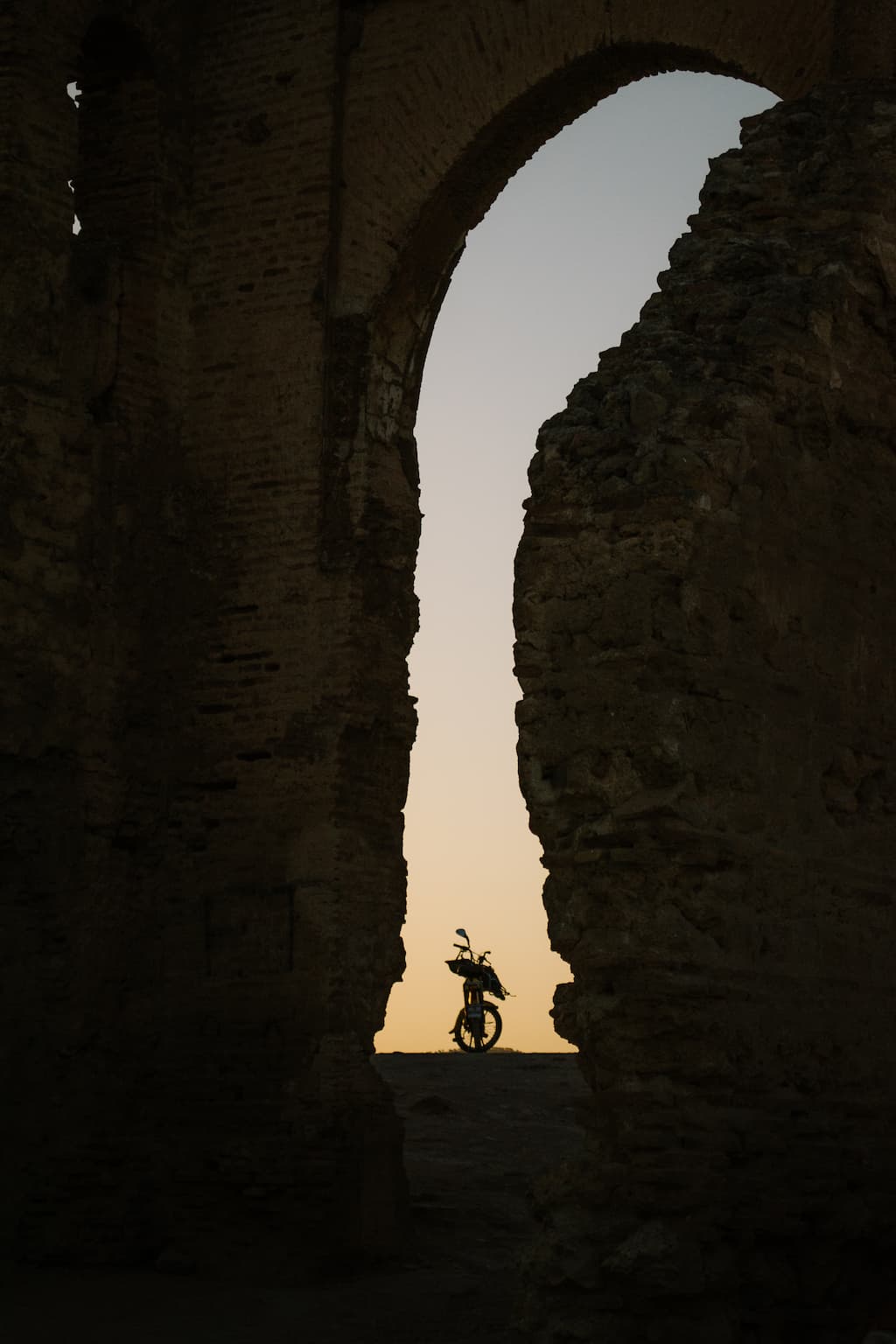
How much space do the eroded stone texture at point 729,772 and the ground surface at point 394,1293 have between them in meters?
0.71

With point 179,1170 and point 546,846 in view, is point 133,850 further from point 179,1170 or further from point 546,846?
point 546,846

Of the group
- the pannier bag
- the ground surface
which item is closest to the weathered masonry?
the ground surface

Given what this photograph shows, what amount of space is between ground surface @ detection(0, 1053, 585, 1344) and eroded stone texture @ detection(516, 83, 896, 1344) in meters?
0.71

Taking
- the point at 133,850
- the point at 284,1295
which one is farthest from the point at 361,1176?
the point at 133,850

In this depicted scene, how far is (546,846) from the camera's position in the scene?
650cm

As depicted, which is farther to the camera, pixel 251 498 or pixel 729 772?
pixel 251 498

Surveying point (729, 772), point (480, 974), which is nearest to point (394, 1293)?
point (729, 772)

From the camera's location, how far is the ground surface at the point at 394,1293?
9086 mm

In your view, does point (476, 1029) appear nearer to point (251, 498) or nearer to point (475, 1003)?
point (475, 1003)

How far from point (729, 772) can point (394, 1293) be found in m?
4.20

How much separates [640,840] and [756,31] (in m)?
5.81

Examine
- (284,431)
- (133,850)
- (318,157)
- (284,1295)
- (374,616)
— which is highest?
(318,157)

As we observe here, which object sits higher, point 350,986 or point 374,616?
point 374,616

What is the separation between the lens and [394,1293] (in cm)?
975
